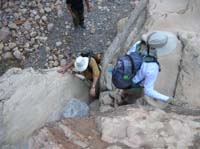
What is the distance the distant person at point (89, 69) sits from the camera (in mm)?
6145

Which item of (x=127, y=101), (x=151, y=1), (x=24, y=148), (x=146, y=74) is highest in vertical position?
(x=151, y=1)

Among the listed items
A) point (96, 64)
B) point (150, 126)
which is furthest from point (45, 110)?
point (150, 126)

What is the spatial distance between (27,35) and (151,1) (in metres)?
3.02

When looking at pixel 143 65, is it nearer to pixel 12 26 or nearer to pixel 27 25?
pixel 27 25

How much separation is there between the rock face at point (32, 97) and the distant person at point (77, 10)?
1829mm

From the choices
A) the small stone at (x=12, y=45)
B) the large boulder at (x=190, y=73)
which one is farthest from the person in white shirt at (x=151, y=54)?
the small stone at (x=12, y=45)

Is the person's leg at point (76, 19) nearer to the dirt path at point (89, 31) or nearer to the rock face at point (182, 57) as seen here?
the dirt path at point (89, 31)

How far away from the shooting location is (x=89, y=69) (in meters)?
6.37

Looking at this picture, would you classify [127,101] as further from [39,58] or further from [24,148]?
[39,58]

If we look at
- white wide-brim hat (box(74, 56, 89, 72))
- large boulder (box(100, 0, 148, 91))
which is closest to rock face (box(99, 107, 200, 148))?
white wide-brim hat (box(74, 56, 89, 72))

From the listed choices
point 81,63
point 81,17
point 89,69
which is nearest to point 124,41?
point 89,69

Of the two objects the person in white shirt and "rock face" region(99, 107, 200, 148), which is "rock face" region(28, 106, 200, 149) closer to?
"rock face" region(99, 107, 200, 148)

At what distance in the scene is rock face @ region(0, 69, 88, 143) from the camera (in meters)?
6.07

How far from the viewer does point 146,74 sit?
4.85 meters
